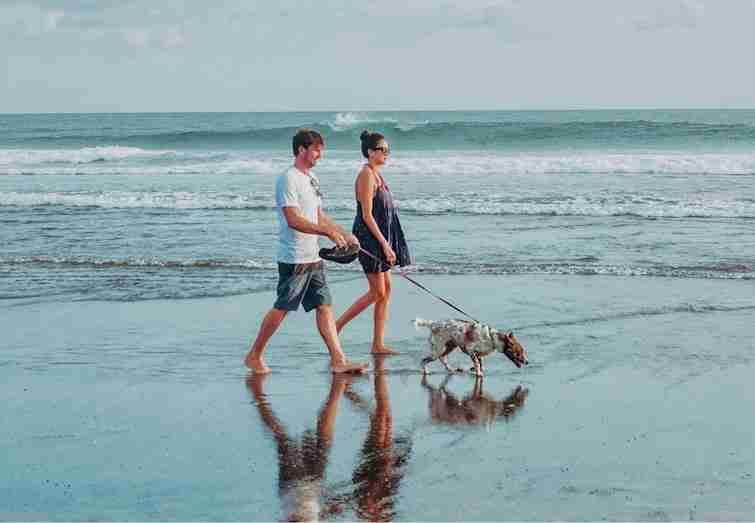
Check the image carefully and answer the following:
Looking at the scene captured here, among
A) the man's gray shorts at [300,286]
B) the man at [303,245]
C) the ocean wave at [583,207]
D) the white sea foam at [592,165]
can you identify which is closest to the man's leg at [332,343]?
the man at [303,245]

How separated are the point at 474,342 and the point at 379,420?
1.40 meters

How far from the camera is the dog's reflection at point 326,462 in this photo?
4.76m

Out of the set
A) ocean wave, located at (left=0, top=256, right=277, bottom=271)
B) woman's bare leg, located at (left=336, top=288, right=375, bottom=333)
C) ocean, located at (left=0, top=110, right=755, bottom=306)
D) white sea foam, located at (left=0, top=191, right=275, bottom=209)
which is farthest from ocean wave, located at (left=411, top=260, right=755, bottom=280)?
white sea foam, located at (left=0, top=191, right=275, bottom=209)

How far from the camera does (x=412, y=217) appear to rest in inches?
706

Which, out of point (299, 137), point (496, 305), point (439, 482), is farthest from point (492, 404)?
point (496, 305)

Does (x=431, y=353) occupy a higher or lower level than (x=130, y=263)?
higher

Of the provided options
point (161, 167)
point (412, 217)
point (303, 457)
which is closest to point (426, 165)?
point (161, 167)

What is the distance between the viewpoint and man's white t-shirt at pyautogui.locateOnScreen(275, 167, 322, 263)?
281 inches

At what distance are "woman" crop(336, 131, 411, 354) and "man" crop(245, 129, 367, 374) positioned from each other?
0.43m

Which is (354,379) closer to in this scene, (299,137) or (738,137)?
(299,137)

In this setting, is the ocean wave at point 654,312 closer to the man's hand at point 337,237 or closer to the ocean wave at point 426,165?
the man's hand at point 337,237

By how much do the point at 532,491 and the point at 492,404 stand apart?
174cm

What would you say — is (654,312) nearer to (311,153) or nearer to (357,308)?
(357,308)

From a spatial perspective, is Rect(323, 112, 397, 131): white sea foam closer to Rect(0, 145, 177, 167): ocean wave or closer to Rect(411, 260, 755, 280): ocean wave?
Rect(0, 145, 177, 167): ocean wave
